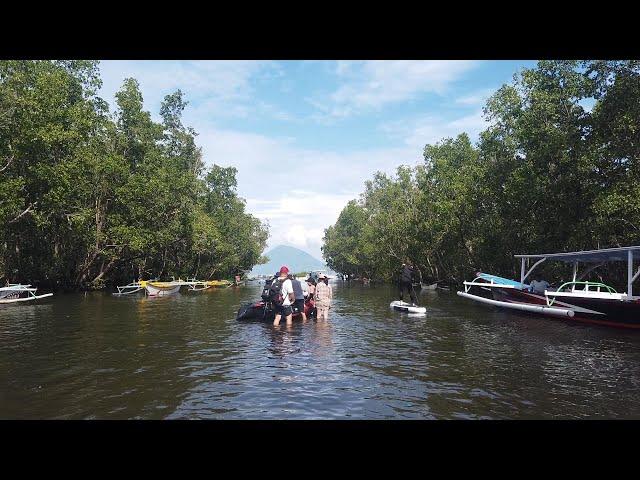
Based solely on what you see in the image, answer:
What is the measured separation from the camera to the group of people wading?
17.7 m

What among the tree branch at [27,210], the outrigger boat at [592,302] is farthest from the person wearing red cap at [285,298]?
the tree branch at [27,210]

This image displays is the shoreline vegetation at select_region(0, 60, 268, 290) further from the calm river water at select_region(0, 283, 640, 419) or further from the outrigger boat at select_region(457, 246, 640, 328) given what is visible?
the outrigger boat at select_region(457, 246, 640, 328)

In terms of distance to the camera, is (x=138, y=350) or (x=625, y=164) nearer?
(x=138, y=350)

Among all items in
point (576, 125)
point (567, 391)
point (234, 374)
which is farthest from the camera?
point (576, 125)

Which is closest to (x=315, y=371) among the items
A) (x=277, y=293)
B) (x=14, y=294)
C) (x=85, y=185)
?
(x=277, y=293)

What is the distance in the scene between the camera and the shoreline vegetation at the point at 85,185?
3391 cm

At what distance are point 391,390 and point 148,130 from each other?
48.4 meters

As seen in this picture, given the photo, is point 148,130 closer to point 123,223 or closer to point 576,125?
point 123,223

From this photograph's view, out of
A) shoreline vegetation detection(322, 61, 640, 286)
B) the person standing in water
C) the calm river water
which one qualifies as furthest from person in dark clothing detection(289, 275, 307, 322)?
shoreline vegetation detection(322, 61, 640, 286)

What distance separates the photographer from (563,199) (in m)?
32.3

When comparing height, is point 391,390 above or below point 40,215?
below

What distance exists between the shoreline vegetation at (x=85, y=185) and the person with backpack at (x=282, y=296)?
82.3 ft

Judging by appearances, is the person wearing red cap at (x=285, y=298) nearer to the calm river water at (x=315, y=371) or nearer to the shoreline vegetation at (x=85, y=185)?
the calm river water at (x=315, y=371)

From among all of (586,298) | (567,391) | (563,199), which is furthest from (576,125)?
(567,391)
